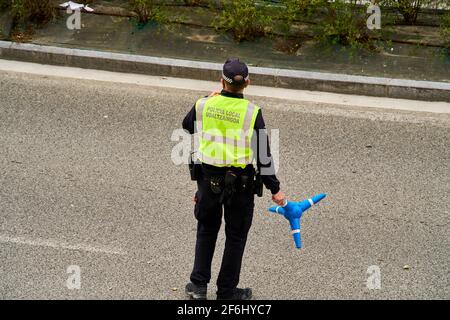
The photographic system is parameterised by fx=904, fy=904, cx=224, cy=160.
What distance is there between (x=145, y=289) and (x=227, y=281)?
2.21 feet

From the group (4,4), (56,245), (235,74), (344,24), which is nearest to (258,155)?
(235,74)

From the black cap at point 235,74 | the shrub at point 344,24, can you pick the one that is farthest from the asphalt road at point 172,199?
the black cap at point 235,74

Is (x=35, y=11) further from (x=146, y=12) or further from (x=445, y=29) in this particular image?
(x=445, y=29)

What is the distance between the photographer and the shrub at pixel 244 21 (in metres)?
11.2

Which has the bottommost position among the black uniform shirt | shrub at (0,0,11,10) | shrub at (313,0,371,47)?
shrub at (0,0,11,10)

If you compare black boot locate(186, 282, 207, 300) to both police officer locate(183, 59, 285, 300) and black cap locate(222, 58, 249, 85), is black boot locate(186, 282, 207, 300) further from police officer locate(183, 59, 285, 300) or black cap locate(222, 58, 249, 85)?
black cap locate(222, 58, 249, 85)

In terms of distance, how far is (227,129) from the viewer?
6.35 m

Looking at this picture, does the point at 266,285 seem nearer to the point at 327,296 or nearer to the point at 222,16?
the point at 327,296

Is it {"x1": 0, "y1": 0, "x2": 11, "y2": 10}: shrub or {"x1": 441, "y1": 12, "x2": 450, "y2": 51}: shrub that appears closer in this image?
{"x1": 441, "y1": 12, "x2": 450, "y2": 51}: shrub

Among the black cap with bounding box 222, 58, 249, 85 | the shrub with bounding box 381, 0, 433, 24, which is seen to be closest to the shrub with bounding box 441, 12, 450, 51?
the shrub with bounding box 381, 0, 433, 24

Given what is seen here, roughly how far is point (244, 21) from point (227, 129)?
16.8ft

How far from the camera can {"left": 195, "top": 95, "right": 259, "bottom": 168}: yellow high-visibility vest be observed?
20.7 feet

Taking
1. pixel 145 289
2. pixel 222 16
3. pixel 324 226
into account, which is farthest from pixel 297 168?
pixel 222 16

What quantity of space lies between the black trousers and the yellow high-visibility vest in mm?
233
